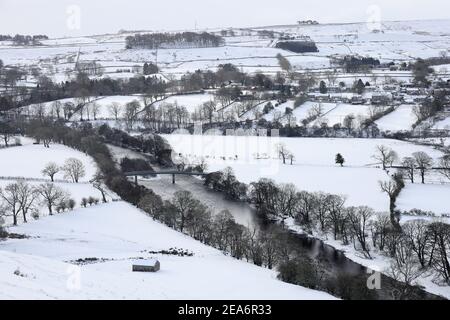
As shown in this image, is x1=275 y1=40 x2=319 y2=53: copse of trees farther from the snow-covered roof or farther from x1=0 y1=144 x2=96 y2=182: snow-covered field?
the snow-covered roof

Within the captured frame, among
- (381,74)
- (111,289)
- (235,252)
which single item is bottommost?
(235,252)

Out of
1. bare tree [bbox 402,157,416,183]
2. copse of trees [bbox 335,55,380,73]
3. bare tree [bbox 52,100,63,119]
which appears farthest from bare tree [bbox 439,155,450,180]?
copse of trees [bbox 335,55,380,73]

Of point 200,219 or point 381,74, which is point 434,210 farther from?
point 381,74

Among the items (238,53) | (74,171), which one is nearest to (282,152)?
(74,171)

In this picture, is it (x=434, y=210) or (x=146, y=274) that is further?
(x=434, y=210)

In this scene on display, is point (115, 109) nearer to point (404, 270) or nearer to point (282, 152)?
point (282, 152)

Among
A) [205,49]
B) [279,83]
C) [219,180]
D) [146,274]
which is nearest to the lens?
[146,274]

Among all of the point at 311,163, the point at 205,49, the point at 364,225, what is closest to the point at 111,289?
the point at 364,225
